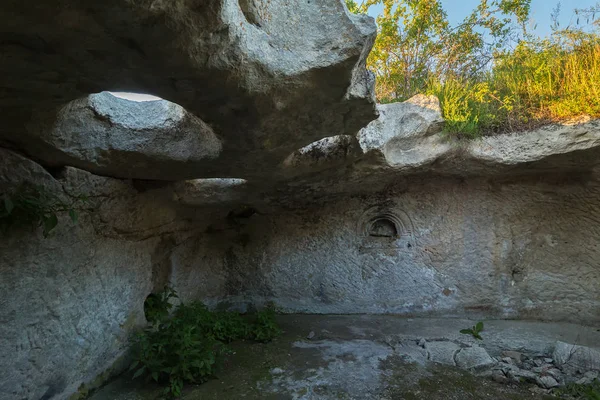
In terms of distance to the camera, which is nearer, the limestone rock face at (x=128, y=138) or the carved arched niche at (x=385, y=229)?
the limestone rock face at (x=128, y=138)

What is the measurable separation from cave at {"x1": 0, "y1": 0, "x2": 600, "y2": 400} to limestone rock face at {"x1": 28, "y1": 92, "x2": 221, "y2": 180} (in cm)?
1

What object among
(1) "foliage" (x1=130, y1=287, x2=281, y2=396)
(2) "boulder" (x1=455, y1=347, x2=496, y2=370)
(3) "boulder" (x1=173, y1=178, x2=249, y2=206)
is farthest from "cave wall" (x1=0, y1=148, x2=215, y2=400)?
(2) "boulder" (x1=455, y1=347, x2=496, y2=370)

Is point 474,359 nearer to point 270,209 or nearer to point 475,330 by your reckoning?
point 475,330

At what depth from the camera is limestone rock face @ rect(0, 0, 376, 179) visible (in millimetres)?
1164

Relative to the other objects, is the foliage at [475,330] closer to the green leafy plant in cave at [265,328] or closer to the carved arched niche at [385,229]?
the carved arched niche at [385,229]

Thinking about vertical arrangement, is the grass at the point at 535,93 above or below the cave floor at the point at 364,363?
above

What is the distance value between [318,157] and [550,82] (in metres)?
2.53

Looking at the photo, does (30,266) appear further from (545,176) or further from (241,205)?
(545,176)

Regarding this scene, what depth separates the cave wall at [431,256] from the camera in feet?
12.9

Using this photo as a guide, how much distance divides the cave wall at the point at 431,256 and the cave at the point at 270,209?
0.02m

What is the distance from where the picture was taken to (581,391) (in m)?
2.58

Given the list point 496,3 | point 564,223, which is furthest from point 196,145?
point 496,3

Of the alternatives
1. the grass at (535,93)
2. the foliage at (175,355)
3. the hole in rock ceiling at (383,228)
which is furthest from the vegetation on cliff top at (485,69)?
the foliage at (175,355)

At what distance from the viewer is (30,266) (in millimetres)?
2232
